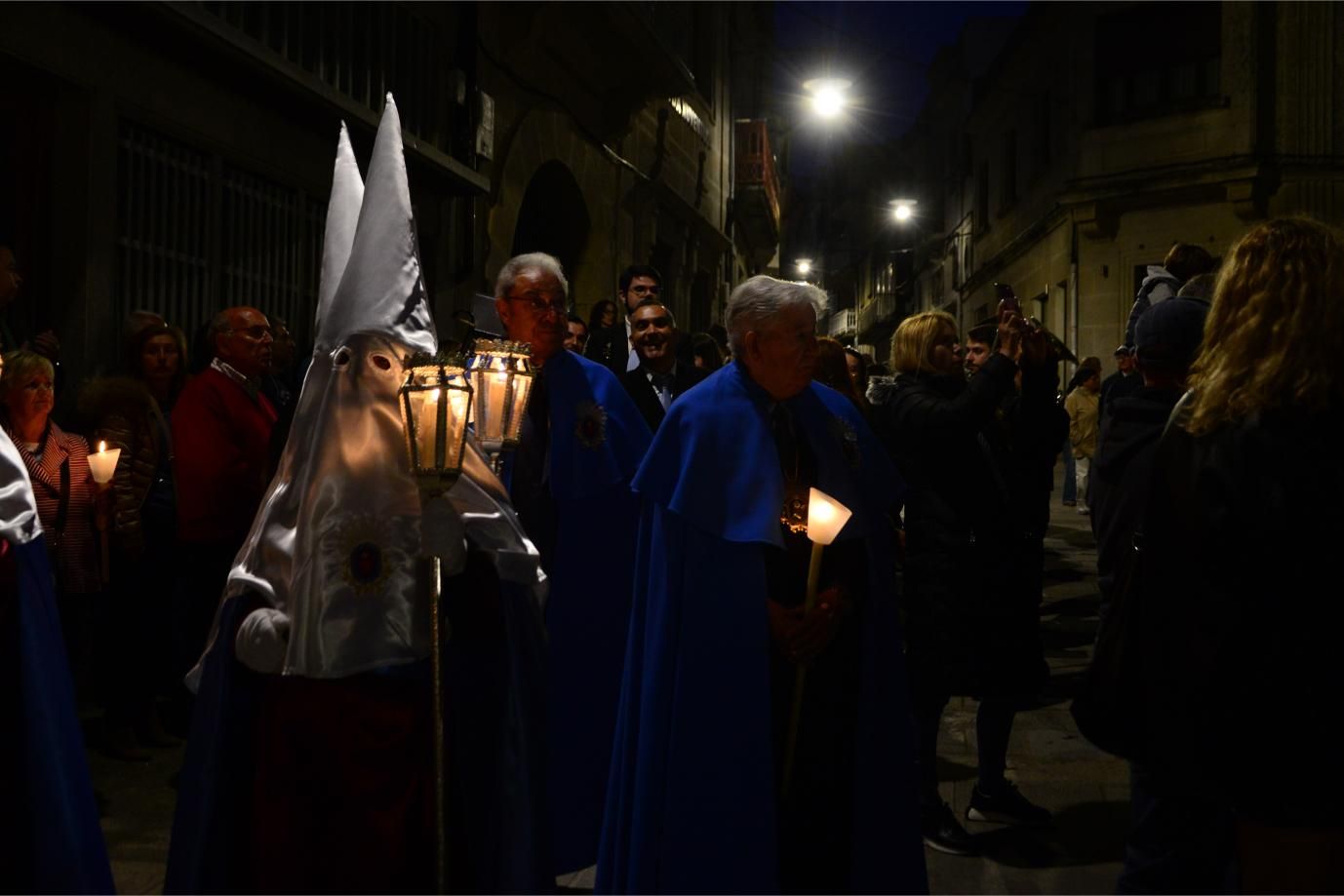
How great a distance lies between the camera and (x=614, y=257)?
49.4 feet

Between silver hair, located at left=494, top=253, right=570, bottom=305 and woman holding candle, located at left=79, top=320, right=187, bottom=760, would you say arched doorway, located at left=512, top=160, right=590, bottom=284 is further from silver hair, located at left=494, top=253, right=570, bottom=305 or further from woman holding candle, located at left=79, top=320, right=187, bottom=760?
silver hair, located at left=494, top=253, right=570, bottom=305

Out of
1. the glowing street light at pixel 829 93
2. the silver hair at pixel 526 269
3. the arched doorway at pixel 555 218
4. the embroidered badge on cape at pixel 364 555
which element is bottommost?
the embroidered badge on cape at pixel 364 555

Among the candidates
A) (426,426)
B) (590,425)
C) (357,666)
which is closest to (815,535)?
(426,426)

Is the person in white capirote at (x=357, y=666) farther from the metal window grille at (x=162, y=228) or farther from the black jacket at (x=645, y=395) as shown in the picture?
the metal window grille at (x=162, y=228)

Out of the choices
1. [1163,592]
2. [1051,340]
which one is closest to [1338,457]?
[1163,592]

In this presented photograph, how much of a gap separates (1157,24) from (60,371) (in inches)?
867

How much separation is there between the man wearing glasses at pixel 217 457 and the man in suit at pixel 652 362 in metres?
1.67

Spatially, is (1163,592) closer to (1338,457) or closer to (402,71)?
(1338,457)

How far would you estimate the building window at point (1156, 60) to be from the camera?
22781 mm

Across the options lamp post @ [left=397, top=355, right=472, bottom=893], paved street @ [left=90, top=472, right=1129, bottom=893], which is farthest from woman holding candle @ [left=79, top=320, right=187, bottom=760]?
lamp post @ [left=397, top=355, right=472, bottom=893]

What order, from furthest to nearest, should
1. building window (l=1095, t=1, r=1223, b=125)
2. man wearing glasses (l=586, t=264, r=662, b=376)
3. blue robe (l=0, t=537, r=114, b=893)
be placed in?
1. building window (l=1095, t=1, r=1223, b=125)
2. man wearing glasses (l=586, t=264, r=662, b=376)
3. blue robe (l=0, t=537, r=114, b=893)

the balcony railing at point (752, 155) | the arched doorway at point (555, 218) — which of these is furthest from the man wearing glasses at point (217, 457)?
the balcony railing at point (752, 155)

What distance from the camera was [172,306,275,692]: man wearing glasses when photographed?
5766 millimetres

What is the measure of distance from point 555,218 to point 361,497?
11.5 metres
